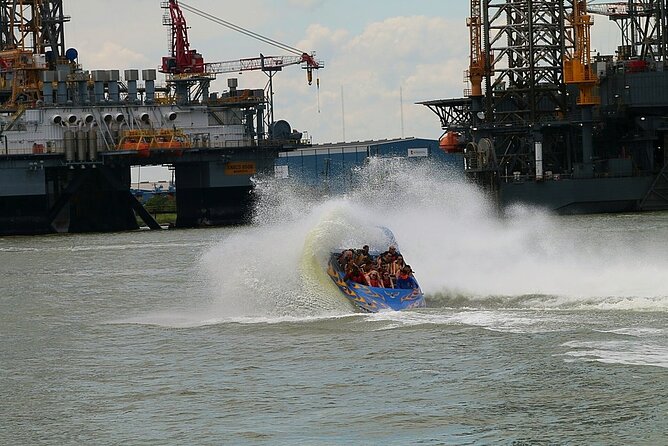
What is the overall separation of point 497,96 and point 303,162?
31.9m

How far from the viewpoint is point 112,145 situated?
115 metres

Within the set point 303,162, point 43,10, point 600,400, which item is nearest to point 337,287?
point 600,400

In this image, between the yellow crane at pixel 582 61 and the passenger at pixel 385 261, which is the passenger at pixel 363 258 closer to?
the passenger at pixel 385 261

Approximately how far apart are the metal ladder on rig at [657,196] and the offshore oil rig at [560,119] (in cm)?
7

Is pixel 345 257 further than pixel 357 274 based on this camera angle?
Yes

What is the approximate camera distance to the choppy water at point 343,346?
27.8 m

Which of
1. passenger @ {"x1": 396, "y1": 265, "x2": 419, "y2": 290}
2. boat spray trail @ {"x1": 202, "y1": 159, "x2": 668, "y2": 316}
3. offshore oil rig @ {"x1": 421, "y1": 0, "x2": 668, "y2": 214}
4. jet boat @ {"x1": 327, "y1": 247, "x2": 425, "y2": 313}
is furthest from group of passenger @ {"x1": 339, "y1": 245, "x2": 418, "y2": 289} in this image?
offshore oil rig @ {"x1": 421, "y1": 0, "x2": 668, "y2": 214}

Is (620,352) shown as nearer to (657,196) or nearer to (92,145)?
(657,196)

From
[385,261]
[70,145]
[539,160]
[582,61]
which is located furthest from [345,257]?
[582,61]

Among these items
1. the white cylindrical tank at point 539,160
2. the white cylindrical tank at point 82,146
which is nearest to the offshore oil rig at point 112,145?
the white cylindrical tank at point 82,146

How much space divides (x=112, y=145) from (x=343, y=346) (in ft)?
266

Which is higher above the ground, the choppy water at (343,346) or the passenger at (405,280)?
the passenger at (405,280)

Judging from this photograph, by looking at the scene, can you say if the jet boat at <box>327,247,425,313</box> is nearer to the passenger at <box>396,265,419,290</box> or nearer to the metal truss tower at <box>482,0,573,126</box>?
the passenger at <box>396,265,419,290</box>

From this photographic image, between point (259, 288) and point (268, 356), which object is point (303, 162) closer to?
point (259, 288)
